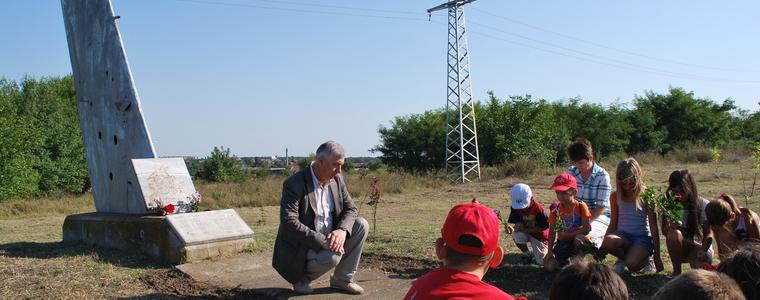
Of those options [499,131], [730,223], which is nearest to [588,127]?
[499,131]

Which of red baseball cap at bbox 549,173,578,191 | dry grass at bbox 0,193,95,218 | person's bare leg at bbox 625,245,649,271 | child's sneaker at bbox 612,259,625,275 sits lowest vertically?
dry grass at bbox 0,193,95,218

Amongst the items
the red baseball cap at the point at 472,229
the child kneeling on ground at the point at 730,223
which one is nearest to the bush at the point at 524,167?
the child kneeling on ground at the point at 730,223

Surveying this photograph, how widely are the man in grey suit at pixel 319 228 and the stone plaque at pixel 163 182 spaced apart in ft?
9.16

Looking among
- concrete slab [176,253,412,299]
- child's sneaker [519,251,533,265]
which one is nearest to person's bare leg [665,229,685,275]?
child's sneaker [519,251,533,265]

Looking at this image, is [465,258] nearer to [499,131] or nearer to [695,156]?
[695,156]

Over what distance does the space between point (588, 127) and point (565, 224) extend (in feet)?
110

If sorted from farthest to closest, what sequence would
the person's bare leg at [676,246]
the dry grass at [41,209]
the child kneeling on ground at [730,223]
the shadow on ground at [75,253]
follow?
the dry grass at [41,209], the shadow on ground at [75,253], the person's bare leg at [676,246], the child kneeling on ground at [730,223]

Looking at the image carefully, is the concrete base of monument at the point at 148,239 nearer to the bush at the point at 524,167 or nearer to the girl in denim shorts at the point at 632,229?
the girl in denim shorts at the point at 632,229

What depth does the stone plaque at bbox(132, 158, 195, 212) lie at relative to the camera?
278 inches

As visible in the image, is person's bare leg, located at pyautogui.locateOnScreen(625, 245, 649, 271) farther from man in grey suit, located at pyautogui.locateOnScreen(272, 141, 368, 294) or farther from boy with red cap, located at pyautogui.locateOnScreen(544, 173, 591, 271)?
man in grey suit, located at pyautogui.locateOnScreen(272, 141, 368, 294)

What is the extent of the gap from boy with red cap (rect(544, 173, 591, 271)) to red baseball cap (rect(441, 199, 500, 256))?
288cm

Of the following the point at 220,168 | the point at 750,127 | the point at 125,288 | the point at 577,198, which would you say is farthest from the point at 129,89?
the point at 750,127

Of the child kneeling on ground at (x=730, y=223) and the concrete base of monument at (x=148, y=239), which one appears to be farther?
the concrete base of monument at (x=148, y=239)

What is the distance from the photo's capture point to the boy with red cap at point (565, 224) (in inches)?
204
